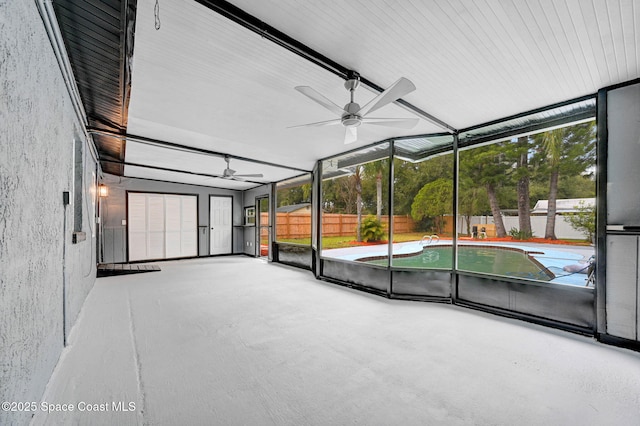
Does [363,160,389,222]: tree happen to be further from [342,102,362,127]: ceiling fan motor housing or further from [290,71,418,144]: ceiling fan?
[342,102,362,127]: ceiling fan motor housing

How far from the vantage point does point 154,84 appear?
2.93m

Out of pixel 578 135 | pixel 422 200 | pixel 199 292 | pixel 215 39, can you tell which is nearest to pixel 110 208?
pixel 199 292

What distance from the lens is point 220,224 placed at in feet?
33.0

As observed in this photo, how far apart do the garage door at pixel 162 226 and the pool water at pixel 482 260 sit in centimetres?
675

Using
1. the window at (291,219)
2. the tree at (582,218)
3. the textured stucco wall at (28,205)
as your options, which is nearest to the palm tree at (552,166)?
the tree at (582,218)

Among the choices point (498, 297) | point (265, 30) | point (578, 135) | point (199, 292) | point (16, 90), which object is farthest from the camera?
point (578, 135)

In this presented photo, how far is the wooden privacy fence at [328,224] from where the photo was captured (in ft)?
34.8

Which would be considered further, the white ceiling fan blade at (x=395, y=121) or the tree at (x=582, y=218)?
the tree at (x=582, y=218)

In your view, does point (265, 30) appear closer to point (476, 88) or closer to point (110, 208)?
point (476, 88)

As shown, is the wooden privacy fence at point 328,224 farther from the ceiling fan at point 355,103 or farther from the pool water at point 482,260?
the ceiling fan at point 355,103

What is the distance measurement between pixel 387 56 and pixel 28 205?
114 inches

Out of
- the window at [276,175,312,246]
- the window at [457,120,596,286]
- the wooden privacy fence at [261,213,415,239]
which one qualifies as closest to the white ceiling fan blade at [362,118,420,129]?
the window at [457,120,596,286]

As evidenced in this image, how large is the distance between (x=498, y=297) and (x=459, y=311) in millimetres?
572

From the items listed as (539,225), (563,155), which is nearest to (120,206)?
(563,155)
